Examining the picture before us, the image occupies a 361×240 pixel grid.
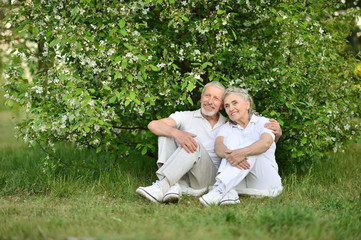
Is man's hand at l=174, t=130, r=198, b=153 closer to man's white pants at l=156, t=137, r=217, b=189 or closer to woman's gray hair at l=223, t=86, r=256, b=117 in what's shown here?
man's white pants at l=156, t=137, r=217, b=189

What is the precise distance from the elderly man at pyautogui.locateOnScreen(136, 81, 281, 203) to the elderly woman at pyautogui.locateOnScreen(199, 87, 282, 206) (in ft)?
0.56

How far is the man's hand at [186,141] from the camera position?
3.91 m

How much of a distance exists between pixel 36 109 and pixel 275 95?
271 centimetres

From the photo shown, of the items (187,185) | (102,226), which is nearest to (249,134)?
(187,185)

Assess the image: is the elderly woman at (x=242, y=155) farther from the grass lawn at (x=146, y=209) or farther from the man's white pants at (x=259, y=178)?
the grass lawn at (x=146, y=209)

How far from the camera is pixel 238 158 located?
3.78 m

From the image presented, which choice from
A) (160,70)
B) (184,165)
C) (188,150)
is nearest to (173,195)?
(184,165)

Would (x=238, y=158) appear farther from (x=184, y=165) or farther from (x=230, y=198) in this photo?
(x=184, y=165)

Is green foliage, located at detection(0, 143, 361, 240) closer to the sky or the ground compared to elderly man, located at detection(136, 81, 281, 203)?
closer to the ground

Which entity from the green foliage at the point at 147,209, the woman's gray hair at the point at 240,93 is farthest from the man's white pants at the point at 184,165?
the woman's gray hair at the point at 240,93

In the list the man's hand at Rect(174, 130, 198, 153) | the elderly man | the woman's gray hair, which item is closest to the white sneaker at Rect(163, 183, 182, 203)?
the elderly man

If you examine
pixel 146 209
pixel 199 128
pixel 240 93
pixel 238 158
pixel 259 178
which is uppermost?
pixel 240 93

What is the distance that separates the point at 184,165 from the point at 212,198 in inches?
18.2

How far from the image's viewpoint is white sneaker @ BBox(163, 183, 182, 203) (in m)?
3.75
